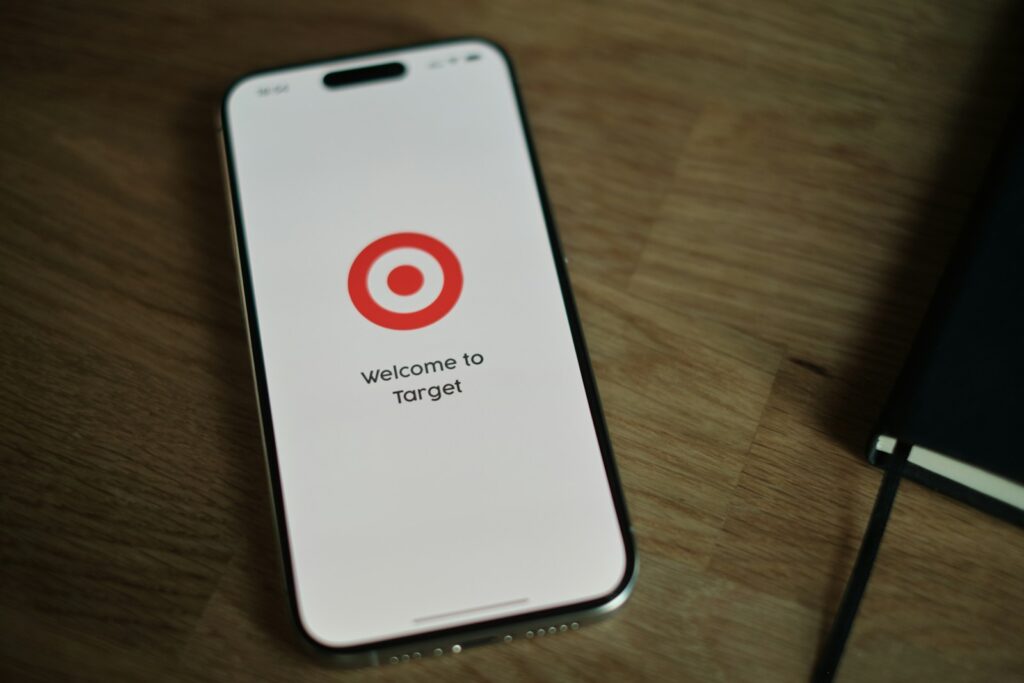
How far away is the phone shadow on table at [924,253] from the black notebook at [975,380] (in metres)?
0.03

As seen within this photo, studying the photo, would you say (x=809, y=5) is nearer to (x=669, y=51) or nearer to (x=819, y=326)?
(x=669, y=51)

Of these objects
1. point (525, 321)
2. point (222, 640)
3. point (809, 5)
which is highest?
point (809, 5)

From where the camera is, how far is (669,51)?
477 mm

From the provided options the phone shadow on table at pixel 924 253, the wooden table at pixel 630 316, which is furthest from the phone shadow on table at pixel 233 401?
the phone shadow on table at pixel 924 253

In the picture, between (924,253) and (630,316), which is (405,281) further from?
(924,253)

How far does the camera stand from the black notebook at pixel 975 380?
354mm

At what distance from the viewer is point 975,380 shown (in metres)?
0.36

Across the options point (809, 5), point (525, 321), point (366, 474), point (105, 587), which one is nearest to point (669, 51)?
point (809, 5)

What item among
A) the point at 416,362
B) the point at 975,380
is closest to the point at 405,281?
the point at 416,362

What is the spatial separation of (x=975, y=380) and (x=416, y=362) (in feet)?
0.84

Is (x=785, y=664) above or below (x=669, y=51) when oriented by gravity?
below

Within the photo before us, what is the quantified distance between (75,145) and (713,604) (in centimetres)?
42

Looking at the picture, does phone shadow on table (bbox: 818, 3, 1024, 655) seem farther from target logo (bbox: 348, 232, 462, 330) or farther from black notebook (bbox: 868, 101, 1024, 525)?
target logo (bbox: 348, 232, 462, 330)

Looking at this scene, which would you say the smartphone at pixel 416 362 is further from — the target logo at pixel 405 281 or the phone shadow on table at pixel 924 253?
the phone shadow on table at pixel 924 253
